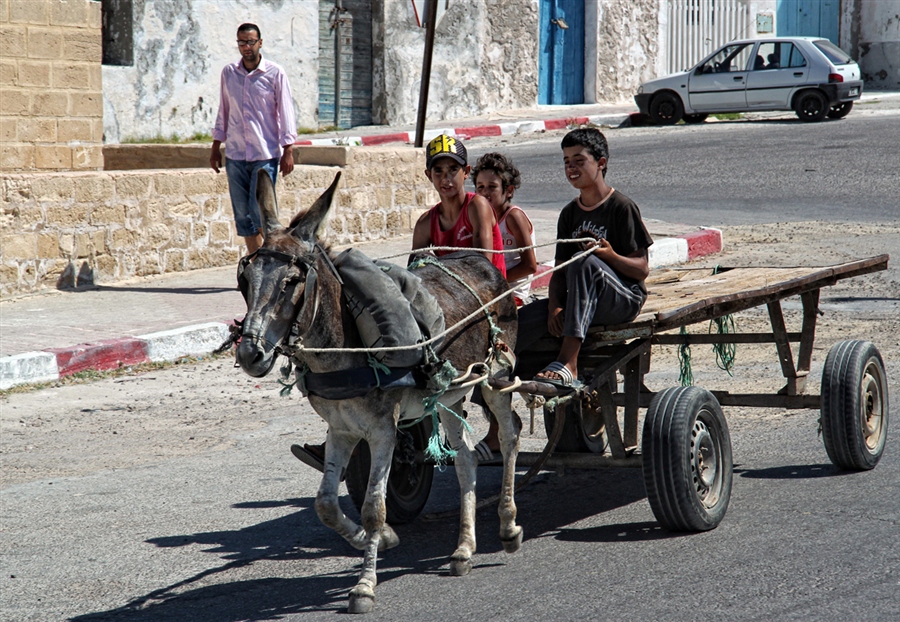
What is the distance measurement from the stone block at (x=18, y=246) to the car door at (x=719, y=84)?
55.9 ft

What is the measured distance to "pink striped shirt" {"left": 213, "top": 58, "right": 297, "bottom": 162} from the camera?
33.2ft

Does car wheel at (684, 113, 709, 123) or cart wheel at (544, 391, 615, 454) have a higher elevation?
car wheel at (684, 113, 709, 123)

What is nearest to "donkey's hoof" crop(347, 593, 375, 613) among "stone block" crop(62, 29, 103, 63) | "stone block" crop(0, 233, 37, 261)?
"stone block" crop(0, 233, 37, 261)

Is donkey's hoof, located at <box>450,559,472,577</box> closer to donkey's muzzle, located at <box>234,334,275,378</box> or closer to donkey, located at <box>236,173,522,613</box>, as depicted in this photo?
donkey, located at <box>236,173,522,613</box>

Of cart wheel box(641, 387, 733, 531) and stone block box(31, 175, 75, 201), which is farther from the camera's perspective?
stone block box(31, 175, 75, 201)

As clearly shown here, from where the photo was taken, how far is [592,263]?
501 centimetres

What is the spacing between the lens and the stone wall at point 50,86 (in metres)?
10.7

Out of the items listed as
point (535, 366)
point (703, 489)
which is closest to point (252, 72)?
point (535, 366)

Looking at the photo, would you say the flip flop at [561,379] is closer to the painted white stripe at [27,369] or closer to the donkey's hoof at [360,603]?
the donkey's hoof at [360,603]

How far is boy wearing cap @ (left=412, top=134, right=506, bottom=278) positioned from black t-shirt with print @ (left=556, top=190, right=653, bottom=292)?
1.16 feet

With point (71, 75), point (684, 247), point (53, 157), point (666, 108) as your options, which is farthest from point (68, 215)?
point (666, 108)

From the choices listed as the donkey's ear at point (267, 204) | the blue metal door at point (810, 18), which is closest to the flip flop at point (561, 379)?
the donkey's ear at point (267, 204)

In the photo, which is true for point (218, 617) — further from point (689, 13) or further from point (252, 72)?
point (689, 13)

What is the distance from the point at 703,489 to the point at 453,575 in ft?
3.97
